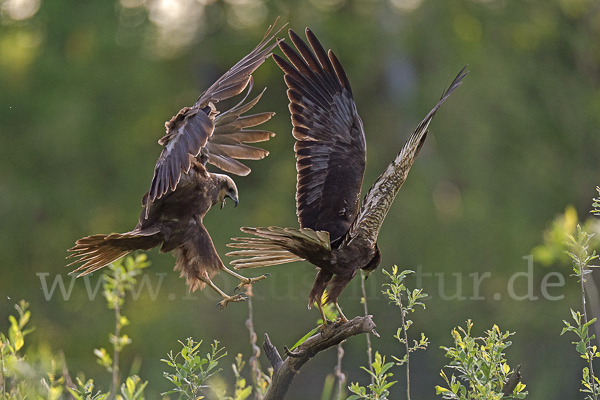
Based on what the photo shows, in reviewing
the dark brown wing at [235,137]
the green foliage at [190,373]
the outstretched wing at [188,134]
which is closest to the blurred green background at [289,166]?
the dark brown wing at [235,137]

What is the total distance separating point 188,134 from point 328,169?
0.88 metres

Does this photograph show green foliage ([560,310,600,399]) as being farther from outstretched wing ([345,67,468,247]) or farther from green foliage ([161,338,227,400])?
green foliage ([161,338,227,400])

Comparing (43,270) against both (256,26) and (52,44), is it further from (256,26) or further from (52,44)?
(256,26)

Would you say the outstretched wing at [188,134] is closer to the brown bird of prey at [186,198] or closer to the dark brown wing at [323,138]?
the brown bird of prey at [186,198]

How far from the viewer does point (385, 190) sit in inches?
127

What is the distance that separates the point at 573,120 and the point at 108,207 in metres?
6.97

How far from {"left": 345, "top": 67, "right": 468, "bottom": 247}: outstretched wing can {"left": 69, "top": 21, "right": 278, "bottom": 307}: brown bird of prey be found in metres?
0.80

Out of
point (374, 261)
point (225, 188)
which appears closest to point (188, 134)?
point (225, 188)

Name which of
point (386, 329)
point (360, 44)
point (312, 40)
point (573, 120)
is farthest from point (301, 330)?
point (312, 40)

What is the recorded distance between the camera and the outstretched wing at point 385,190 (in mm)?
3123

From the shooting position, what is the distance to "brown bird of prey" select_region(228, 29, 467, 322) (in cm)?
330

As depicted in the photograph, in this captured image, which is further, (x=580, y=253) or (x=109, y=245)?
(x=109, y=245)

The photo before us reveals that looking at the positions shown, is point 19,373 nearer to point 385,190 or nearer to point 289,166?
point 385,190

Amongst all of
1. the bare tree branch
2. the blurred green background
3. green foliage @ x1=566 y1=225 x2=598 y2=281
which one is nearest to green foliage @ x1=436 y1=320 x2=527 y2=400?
green foliage @ x1=566 y1=225 x2=598 y2=281
